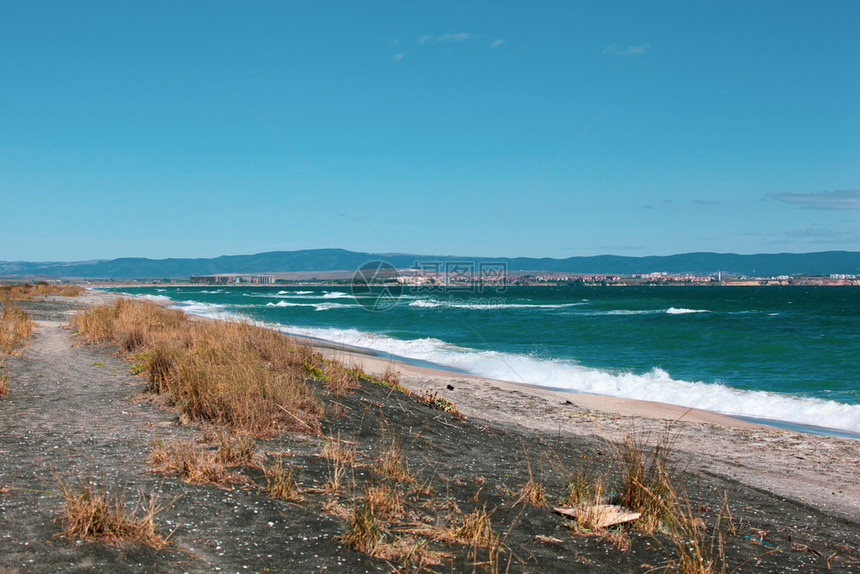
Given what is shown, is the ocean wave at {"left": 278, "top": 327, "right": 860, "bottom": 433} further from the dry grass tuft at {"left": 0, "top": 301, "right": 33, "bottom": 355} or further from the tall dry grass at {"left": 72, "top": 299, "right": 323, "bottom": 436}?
the dry grass tuft at {"left": 0, "top": 301, "right": 33, "bottom": 355}

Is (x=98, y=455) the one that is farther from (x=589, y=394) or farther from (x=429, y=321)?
(x=429, y=321)

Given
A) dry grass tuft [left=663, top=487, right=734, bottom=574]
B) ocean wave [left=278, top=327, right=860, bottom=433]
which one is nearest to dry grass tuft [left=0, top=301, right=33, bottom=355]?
ocean wave [left=278, top=327, right=860, bottom=433]

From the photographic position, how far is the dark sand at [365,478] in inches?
158

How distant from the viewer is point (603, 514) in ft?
16.4

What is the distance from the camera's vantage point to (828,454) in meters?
9.96

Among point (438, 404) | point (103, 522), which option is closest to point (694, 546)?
point (103, 522)

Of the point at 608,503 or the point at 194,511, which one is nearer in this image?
the point at 194,511

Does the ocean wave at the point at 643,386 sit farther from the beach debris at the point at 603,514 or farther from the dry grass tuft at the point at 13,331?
the beach debris at the point at 603,514

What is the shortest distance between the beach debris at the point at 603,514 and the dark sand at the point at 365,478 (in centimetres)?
16

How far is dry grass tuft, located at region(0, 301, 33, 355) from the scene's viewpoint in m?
11.4

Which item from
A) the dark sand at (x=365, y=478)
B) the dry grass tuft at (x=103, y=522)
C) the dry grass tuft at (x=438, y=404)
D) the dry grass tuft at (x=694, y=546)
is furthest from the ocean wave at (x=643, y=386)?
the dry grass tuft at (x=103, y=522)

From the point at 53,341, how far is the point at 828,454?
16064mm

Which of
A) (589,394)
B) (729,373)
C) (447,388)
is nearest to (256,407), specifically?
(447,388)

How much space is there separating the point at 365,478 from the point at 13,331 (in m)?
11.4
